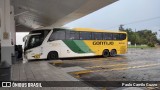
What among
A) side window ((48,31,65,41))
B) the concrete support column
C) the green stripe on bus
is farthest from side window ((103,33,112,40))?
the concrete support column

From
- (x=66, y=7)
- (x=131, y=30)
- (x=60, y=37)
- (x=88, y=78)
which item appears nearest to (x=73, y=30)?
(x=60, y=37)

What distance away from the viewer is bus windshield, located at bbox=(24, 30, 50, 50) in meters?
16.6

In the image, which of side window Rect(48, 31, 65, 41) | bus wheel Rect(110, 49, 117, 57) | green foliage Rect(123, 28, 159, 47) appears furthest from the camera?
green foliage Rect(123, 28, 159, 47)

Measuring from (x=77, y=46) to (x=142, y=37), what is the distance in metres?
51.4

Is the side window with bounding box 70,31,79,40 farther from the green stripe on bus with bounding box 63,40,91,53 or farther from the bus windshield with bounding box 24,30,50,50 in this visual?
the bus windshield with bounding box 24,30,50,50

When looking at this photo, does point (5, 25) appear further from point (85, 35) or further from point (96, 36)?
point (96, 36)

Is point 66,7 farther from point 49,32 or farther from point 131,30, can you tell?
point 131,30

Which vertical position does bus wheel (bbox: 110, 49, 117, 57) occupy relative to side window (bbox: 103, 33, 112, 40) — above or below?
below

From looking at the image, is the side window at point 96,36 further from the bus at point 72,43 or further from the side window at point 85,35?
the side window at point 85,35

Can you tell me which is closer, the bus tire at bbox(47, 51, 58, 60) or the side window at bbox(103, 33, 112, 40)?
the bus tire at bbox(47, 51, 58, 60)

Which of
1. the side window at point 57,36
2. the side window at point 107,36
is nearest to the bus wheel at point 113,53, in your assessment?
the side window at point 107,36

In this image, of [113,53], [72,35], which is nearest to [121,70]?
[72,35]

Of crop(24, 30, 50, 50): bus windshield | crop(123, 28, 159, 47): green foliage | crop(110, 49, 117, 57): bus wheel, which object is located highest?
crop(123, 28, 159, 47): green foliage

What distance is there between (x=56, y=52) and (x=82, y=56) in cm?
263
